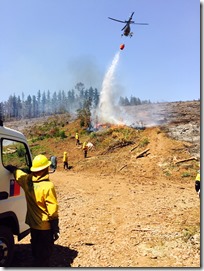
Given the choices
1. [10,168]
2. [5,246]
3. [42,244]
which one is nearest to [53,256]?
[5,246]

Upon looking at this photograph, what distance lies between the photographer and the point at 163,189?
1560 centimetres

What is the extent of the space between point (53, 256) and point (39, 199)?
2259mm

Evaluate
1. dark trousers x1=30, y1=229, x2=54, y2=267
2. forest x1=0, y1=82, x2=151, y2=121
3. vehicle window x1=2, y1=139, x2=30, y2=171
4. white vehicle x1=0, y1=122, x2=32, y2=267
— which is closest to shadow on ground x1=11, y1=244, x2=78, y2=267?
white vehicle x1=0, y1=122, x2=32, y2=267

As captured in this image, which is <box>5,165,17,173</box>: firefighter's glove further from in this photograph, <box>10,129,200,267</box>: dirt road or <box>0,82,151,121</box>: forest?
<box>0,82,151,121</box>: forest

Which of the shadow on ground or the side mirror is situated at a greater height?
the side mirror

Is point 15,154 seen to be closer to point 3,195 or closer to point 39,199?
point 3,195

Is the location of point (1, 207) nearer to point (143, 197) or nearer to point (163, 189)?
point (143, 197)

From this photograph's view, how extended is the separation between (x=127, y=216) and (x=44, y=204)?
5.70 meters

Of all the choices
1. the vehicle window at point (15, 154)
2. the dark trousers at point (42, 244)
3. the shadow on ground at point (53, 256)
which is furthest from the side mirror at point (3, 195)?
the shadow on ground at point (53, 256)

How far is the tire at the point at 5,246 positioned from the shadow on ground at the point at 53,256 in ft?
2.43

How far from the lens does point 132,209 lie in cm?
1084

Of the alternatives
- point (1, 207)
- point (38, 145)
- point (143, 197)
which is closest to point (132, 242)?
point (1, 207)

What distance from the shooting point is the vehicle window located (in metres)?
5.12

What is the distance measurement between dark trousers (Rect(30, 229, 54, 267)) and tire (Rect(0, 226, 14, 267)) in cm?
50
